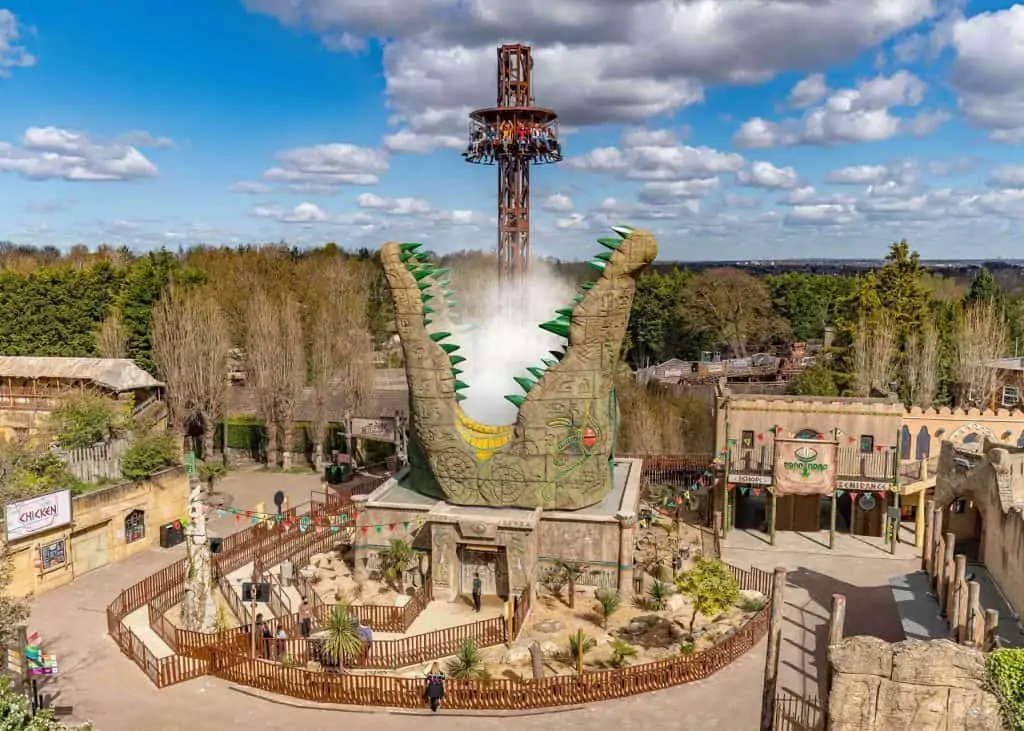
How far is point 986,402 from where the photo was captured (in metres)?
43.6

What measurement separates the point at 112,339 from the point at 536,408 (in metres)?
29.1

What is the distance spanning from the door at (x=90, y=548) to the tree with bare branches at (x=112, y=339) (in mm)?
19526

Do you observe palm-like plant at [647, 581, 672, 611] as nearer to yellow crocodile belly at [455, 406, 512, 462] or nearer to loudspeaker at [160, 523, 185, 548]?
yellow crocodile belly at [455, 406, 512, 462]

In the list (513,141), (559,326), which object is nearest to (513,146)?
(513,141)

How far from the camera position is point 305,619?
21250 mm

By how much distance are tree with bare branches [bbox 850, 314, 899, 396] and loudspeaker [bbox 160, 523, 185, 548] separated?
30.5 metres

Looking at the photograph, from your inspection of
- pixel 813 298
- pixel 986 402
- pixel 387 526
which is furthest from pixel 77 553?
pixel 813 298

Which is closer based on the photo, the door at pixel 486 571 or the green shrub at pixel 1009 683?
the green shrub at pixel 1009 683

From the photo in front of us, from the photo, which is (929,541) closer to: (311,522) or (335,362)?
(311,522)

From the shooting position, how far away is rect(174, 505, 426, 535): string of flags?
25016 mm

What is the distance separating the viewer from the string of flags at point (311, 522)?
25.0 meters

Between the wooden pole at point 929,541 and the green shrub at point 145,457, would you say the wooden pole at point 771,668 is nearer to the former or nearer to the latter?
the wooden pole at point 929,541

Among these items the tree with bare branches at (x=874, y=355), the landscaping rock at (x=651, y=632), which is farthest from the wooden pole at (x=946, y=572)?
the tree with bare branches at (x=874, y=355)

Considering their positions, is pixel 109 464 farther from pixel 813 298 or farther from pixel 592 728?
pixel 813 298
